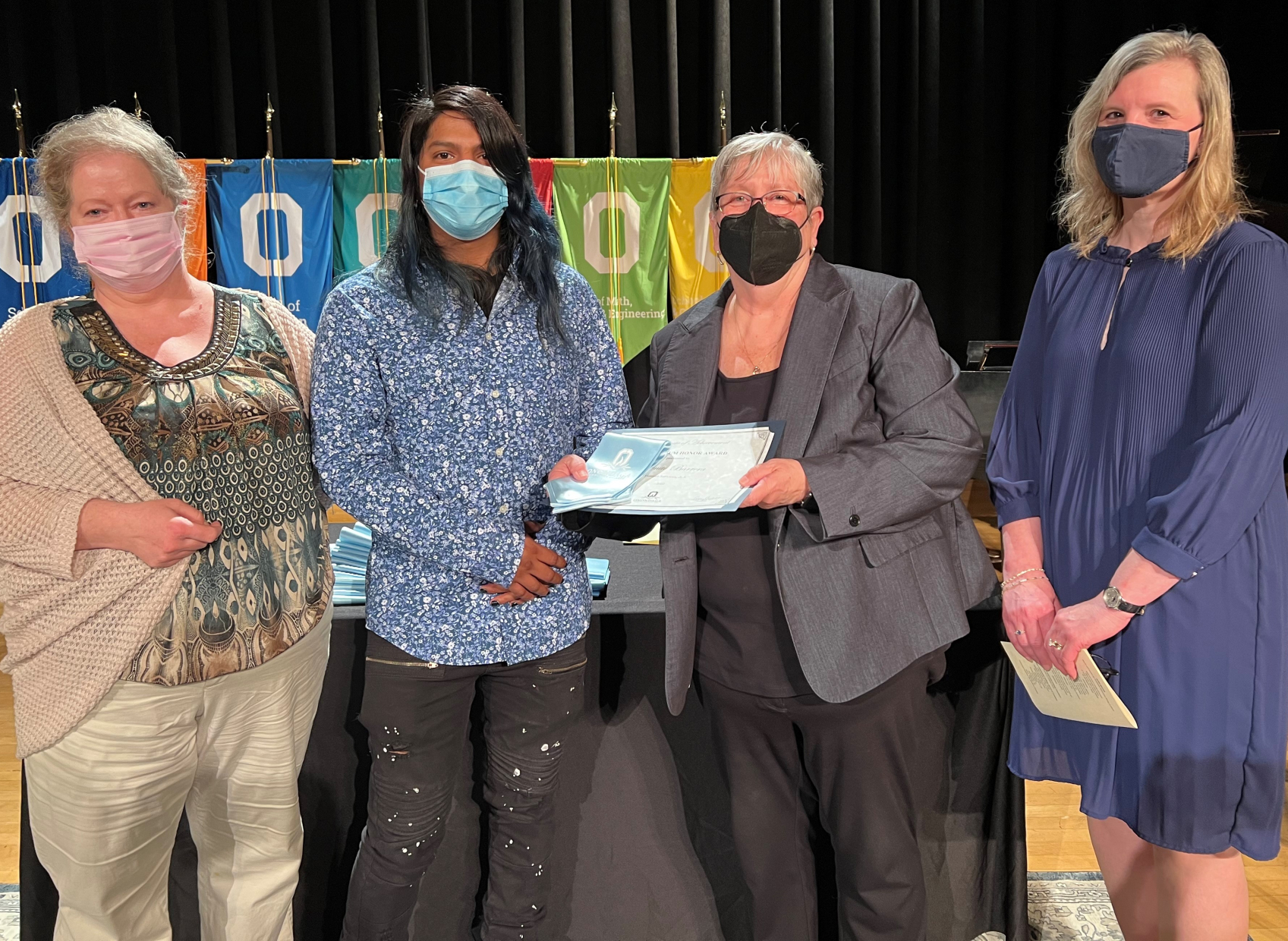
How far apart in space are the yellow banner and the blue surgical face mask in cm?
527

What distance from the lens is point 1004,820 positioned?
6.61 ft

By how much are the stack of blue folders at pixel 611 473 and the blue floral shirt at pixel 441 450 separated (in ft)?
0.37

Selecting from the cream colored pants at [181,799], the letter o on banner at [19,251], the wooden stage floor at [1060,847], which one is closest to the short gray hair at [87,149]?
the cream colored pants at [181,799]

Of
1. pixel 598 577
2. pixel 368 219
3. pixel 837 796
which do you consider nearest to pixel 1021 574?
pixel 837 796

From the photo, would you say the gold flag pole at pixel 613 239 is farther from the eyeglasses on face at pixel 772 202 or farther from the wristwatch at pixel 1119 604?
the wristwatch at pixel 1119 604

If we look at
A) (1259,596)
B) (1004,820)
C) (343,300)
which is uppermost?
(343,300)

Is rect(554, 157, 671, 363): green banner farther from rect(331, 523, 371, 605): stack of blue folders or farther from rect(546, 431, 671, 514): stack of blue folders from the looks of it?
rect(546, 431, 671, 514): stack of blue folders

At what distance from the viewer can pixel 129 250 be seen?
58.4 inches

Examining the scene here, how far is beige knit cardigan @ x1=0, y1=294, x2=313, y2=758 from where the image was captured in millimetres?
1460

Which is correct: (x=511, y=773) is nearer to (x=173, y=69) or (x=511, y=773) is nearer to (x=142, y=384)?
(x=142, y=384)

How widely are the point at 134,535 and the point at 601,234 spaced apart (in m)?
5.67

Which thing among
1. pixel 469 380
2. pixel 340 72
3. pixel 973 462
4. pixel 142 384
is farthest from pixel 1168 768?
pixel 340 72

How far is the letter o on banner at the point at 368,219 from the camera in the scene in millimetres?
6773

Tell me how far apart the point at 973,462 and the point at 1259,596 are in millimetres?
440
